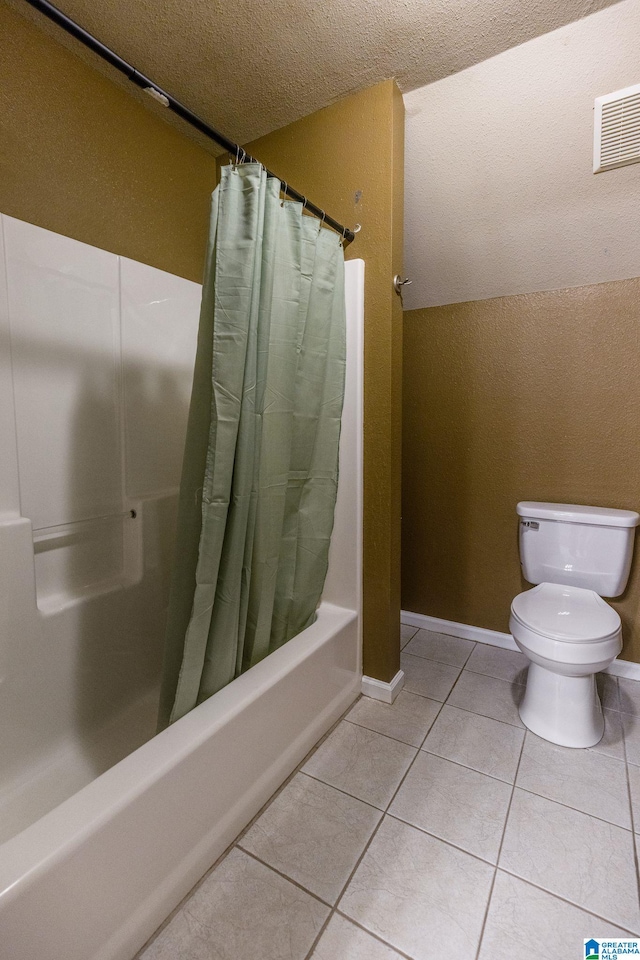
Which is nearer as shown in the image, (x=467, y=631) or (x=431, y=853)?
(x=431, y=853)

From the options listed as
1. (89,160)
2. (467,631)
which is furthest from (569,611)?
(89,160)

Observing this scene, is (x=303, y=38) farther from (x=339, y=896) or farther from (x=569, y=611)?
(x=339, y=896)

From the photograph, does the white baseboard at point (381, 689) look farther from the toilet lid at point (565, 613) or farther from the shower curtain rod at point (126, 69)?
the shower curtain rod at point (126, 69)

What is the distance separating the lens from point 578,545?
1.91 m

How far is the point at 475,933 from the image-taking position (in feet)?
3.28

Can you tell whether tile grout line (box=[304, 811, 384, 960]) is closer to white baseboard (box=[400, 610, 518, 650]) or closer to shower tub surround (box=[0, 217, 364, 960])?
shower tub surround (box=[0, 217, 364, 960])

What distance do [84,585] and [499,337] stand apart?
202 centimetres

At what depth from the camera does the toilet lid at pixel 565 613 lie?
1.54 metres

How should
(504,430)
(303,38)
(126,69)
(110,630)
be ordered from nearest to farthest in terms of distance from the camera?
(126,69), (303,38), (110,630), (504,430)

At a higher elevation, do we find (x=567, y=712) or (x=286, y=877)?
(x=567, y=712)

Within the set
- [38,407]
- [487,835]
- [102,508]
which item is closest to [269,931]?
[487,835]

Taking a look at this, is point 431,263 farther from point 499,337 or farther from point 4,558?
point 4,558

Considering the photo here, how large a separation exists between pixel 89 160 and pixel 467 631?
256cm

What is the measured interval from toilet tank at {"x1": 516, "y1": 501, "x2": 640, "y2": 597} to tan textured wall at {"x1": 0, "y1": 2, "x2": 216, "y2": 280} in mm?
1861
